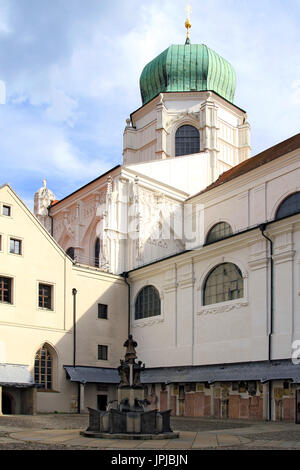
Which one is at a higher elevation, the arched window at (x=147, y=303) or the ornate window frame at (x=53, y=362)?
the arched window at (x=147, y=303)

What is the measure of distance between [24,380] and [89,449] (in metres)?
16.1

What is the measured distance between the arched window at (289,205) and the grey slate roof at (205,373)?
9.90m

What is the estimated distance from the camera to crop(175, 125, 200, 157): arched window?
48312mm

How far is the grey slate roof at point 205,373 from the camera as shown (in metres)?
25.1

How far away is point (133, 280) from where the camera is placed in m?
36.0

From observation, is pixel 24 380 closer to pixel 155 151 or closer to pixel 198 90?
pixel 155 151

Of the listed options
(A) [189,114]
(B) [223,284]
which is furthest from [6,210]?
(A) [189,114]

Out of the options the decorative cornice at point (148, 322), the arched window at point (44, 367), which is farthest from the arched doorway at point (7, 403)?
the decorative cornice at point (148, 322)

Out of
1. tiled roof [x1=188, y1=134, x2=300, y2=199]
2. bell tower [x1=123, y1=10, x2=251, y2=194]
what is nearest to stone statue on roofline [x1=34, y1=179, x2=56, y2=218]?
bell tower [x1=123, y1=10, x2=251, y2=194]

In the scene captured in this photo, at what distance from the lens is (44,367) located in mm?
31156

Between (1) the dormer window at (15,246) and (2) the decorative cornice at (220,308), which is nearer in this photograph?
(2) the decorative cornice at (220,308)

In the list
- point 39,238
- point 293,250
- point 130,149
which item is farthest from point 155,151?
point 293,250

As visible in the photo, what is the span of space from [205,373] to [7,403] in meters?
9.30

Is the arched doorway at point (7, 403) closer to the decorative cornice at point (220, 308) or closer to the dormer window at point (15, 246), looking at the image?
the dormer window at point (15, 246)
